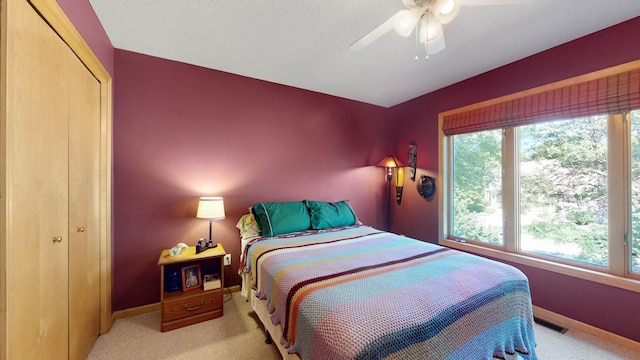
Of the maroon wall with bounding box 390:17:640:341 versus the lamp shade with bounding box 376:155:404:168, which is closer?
the maroon wall with bounding box 390:17:640:341

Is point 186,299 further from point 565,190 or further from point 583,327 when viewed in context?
point 565,190

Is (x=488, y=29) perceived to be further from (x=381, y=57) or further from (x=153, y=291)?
(x=153, y=291)

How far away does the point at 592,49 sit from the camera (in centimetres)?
196

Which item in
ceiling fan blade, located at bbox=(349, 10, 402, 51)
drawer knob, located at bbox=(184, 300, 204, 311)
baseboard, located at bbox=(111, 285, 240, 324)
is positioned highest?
ceiling fan blade, located at bbox=(349, 10, 402, 51)

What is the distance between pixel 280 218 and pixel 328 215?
613 millimetres

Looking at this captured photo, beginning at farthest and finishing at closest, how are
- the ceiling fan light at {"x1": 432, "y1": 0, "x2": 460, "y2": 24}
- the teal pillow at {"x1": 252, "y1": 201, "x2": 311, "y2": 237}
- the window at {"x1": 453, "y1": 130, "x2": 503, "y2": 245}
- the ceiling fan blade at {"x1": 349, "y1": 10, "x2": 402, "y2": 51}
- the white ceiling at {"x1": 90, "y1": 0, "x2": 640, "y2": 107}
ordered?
the window at {"x1": 453, "y1": 130, "x2": 503, "y2": 245}, the teal pillow at {"x1": 252, "y1": 201, "x2": 311, "y2": 237}, the white ceiling at {"x1": 90, "y1": 0, "x2": 640, "y2": 107}, the ceiling fan blade at {"x1": 349, "y1": 10, "x2": 402, "y2": 51}, the ceiling fan light at {"x1": 432, "y1": 0, "x2": 460, "y2": 24}

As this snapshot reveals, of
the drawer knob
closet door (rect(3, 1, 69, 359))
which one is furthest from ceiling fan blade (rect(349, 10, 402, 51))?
the drawer knob

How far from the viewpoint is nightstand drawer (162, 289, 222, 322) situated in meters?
1.99

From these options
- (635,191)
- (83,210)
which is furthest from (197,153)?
(635,191)

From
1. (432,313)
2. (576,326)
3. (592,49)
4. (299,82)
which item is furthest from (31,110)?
(576,326)

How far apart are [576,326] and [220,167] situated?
3.70m

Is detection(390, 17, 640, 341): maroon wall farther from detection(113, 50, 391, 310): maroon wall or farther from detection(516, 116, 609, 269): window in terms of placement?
detection(113, 50, 391, 310): maroon wall

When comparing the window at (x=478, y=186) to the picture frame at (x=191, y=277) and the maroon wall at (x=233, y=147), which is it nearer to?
the maroon wall at (x=233, y=147)

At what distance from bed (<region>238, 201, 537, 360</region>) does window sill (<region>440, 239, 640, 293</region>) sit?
3.38ft
